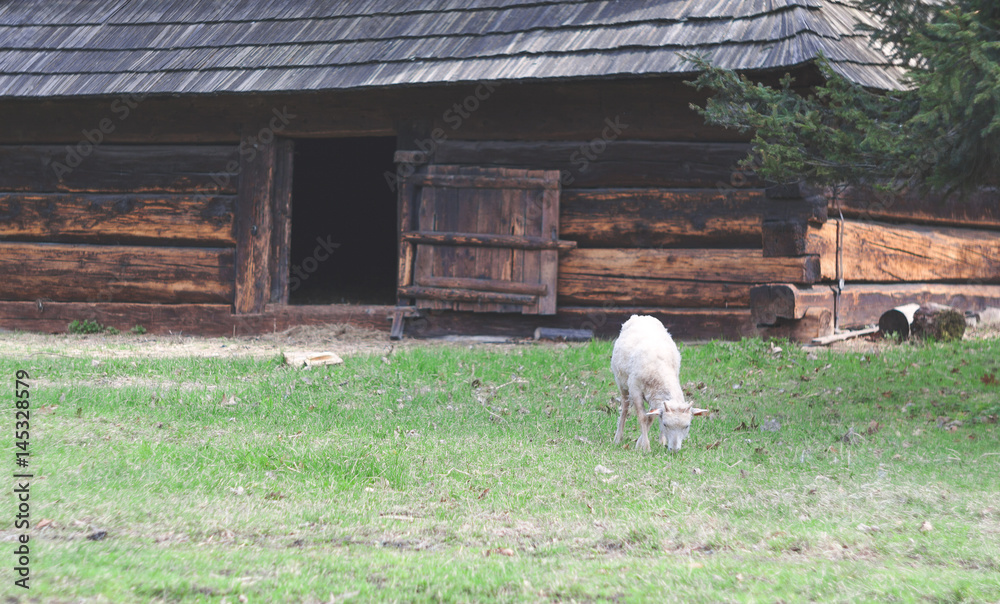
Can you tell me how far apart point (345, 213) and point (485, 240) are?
10.7 m

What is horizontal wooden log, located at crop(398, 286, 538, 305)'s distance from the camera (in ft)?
32.8

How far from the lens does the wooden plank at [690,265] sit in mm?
9328

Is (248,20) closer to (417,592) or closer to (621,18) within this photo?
(621,18)

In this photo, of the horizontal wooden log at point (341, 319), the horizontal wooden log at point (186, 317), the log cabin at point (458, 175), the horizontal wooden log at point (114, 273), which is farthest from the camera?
the horizontal wooden log at point (114, 273)

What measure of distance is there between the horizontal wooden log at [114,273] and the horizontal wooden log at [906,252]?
7.54 m

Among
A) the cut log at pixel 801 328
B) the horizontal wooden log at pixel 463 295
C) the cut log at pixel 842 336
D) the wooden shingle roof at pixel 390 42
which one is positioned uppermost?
the wooden shingle roof at pixel 390 42

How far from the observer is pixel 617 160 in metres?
10.0

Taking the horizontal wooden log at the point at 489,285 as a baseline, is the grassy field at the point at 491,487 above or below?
below

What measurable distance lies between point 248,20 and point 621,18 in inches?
208

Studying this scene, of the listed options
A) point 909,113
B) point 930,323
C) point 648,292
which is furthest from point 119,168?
point 930,323

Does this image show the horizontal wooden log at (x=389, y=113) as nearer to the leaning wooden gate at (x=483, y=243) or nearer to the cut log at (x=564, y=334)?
the leaning wooden gate at (x=483, y=243)

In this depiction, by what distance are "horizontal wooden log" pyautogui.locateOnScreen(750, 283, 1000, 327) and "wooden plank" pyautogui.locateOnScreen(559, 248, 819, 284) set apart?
0.92 feet

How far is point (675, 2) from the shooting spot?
10.2 meters

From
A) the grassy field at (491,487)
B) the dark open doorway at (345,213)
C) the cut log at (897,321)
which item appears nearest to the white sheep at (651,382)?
the grassy field at (491,487)
